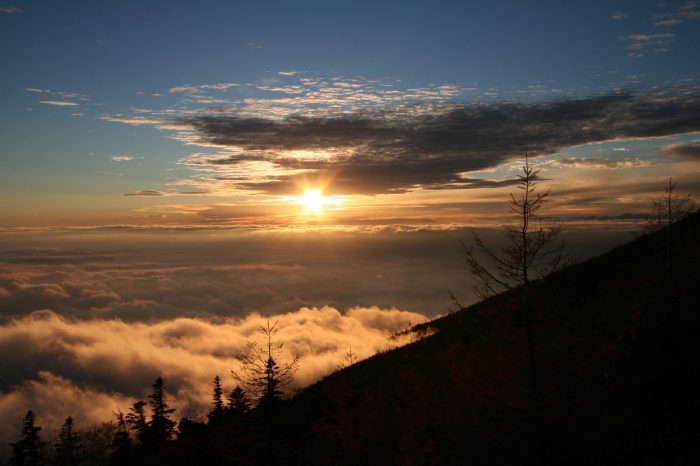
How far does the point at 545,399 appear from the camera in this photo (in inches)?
468

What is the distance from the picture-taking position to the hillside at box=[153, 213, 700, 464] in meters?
12.5

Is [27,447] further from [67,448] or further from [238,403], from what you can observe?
[238,403]

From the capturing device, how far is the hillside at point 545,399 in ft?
41.1

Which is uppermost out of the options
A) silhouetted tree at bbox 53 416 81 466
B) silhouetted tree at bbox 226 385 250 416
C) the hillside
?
the hillside

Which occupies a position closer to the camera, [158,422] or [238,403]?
[238,403]

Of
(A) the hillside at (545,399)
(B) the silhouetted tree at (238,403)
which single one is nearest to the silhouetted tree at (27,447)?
(A) the hillside at (545,399)

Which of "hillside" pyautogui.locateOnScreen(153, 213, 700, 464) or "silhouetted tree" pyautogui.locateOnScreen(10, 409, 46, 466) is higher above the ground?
"hillside" pyautogui.locateOnScreen(153, 213, 700, 464)

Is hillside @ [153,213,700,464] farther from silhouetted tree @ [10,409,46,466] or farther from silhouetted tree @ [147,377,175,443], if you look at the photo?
silhouetted tree @ [10,409,46,466]

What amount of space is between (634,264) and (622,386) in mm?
24140

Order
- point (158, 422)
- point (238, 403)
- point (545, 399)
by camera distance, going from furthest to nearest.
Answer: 1. point (158, 422)
2. point (238, 403)
3. point (545, 399)

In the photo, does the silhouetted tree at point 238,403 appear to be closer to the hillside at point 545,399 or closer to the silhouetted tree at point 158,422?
the hillside at point 545,399

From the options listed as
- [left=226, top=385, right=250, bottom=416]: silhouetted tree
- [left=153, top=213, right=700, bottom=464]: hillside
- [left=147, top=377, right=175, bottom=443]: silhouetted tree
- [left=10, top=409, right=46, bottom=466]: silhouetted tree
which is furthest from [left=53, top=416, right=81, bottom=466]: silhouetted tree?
[left=226, top=385, right=250, bottom=416]: silhouetted tree

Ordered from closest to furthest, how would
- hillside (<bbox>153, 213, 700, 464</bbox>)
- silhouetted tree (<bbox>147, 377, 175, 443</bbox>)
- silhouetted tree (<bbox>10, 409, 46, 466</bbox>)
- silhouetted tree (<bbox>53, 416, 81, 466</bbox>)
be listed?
1. hillside (<bbox>153, 213, 700, 464</bbox>)
2. silhouetted tree (<bbox>147, 377, 175, 443</bbox>)
3. silhouetted tree (<bbox>10, 409, 46, 466</bbox>)
4. silhouetted tree (<bbox>53, 416, 81, 466</bbox>)

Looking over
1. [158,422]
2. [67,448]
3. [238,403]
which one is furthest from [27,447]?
[238,403]
